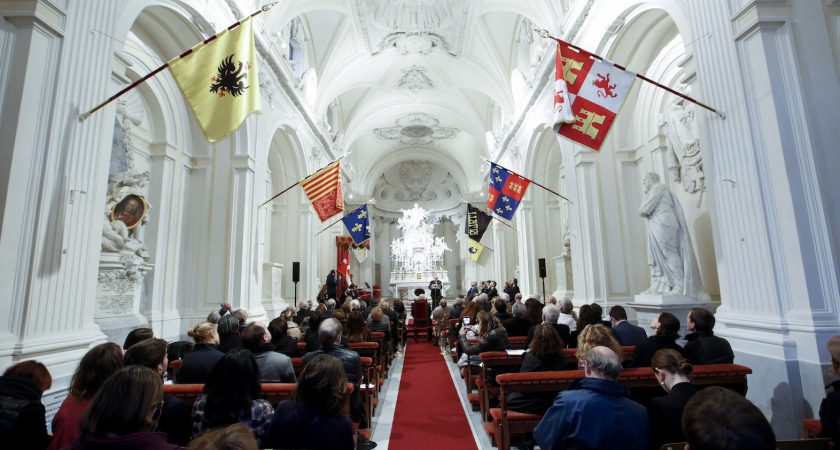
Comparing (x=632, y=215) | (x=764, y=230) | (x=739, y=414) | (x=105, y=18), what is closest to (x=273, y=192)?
(x=105, y=18)

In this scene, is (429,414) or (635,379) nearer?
(635,379)

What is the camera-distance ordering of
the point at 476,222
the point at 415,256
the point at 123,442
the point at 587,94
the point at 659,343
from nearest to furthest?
the point at 123,442 < the point at 659,343 < the point at 587,94 < the point at 476,222 < the point at 415,256

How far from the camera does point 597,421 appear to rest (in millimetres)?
1742

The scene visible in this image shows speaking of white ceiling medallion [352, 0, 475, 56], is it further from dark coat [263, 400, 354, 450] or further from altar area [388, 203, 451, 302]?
dark coat [263, 400, 354, 450]

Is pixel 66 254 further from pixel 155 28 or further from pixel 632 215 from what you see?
pixel 632 215

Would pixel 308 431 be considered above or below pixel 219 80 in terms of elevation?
below

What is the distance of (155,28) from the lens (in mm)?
6613

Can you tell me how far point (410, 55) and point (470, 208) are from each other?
5.40 metres

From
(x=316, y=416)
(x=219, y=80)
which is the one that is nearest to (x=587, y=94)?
(x=219, y=80)

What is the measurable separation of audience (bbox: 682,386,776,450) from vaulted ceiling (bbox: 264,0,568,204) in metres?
9.14

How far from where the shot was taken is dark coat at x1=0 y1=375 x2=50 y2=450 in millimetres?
1726

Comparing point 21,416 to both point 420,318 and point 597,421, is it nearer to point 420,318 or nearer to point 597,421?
point 597,421

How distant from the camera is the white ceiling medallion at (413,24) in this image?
458 inches

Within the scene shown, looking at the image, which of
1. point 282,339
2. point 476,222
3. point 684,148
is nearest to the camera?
point 282,339
